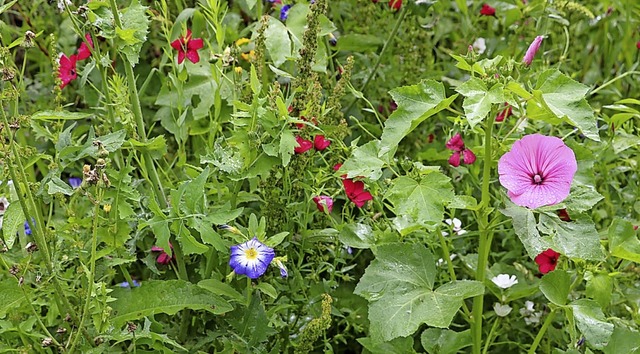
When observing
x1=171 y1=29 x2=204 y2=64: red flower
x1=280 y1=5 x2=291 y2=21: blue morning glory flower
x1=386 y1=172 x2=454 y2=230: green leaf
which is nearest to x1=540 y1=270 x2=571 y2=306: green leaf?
x1=386 y1=172 x2=454 y2=230: green leaf

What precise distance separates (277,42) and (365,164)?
1.64 ft

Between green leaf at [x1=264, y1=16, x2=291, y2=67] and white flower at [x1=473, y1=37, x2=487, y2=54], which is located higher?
green leaf at [x1=264, y1=16, x2=291, y2=67]

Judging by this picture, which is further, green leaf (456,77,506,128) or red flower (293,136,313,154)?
red flower (293,136,313,154)

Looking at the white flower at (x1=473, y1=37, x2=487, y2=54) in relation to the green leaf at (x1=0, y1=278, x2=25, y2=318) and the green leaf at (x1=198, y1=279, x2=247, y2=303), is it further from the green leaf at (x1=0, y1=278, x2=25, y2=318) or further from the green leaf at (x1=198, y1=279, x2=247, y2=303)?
the green leaf at (x1=0, y1=278, x2=25, y2=318)

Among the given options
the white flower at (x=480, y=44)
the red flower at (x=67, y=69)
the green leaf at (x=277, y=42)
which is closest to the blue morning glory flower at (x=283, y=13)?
the green leaf at (x=277, y=42)

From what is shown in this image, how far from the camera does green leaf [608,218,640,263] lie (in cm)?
125

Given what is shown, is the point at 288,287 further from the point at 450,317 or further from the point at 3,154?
the point at 3,154

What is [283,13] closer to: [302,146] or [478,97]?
[302,146]

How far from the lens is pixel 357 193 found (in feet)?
4.61

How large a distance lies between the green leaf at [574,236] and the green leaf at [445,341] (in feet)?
0.93

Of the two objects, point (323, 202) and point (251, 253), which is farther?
point (323, 202)

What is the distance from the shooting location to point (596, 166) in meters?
1.74

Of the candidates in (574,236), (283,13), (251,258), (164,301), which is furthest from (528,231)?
(283,13)

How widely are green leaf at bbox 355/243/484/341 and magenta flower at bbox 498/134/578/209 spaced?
16 centimetres
